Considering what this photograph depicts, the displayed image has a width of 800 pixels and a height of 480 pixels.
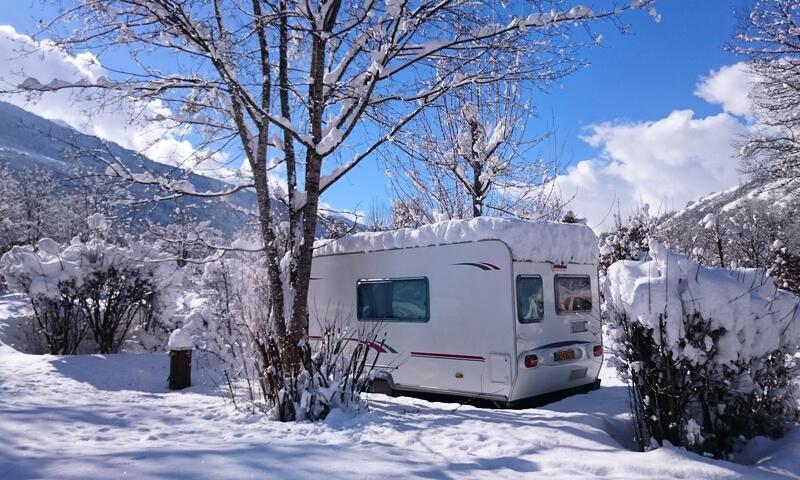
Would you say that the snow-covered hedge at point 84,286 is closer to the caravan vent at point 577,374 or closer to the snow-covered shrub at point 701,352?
the caravan vent at point 577,374

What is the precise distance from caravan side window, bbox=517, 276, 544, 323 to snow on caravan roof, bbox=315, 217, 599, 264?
290 mm

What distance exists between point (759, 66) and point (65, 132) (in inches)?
681

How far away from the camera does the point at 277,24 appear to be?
22.2ft

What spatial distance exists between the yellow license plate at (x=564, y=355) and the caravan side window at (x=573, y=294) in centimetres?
54

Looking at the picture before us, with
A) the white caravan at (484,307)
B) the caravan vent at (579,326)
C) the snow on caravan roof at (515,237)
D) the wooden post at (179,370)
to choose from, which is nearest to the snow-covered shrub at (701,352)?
the white caravan at (484,307)

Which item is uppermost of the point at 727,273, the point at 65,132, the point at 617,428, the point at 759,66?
the point at 759,66

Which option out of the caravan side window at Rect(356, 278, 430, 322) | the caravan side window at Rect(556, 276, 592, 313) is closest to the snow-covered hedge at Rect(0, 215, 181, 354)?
the caravan side window at Rect(356, 278, 430, 322)

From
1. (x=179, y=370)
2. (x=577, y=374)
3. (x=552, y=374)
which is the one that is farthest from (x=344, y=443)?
(x=179, y=370)

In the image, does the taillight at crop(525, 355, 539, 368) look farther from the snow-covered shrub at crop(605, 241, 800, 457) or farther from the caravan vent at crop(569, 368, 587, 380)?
the snow-covered shrub at crop(605, 241, 800, 457)

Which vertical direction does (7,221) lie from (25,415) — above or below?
above

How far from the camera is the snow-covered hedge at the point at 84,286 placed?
32.6 ft

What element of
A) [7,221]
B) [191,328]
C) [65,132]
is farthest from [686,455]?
[7,221]

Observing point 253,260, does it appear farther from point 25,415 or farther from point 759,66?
point 759,66

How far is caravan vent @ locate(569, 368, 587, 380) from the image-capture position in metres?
6.99
